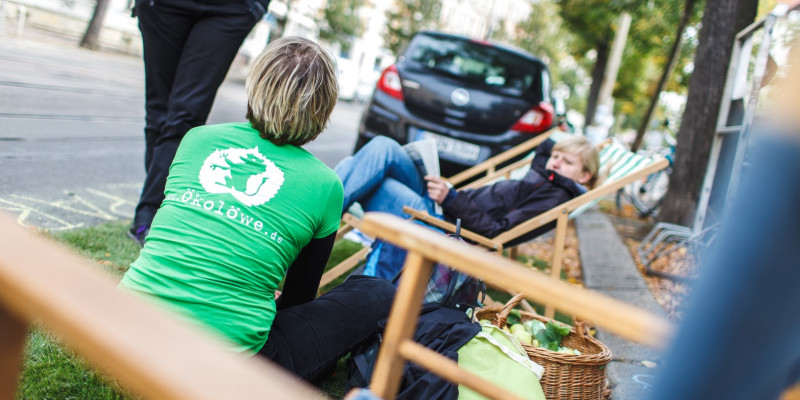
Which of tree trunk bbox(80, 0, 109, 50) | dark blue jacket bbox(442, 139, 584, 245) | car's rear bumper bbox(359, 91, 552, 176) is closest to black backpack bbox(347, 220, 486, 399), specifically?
dark blue jacket bbox(442, 139, 584, 245)

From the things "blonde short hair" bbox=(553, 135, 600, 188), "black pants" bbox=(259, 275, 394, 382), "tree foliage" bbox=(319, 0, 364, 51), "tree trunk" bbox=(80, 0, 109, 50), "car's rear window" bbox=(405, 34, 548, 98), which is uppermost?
"tree foliage" bbox=(319, 0, 364, 51)

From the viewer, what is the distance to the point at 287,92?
2.09m

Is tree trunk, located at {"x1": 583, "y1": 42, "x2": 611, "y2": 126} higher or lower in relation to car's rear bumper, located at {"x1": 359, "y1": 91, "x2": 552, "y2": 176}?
higher

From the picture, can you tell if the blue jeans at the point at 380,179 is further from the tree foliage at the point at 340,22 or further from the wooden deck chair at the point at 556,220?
the tree foliage at the point at 340,22

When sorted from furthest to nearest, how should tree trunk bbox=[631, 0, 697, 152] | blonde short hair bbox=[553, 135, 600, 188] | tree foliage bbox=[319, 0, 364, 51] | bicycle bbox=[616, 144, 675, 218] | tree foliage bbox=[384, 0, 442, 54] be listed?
tree foliage bbox=[384, 0, 442, 54] → tree foliage bbox=[319, 0, 364, 51] → tree trunk bbox=[631, 0, 697, 152] → bicycle bbox=[616, 144, 675, 218] → blonde short hair bbox=[553, 135, 600, 188]

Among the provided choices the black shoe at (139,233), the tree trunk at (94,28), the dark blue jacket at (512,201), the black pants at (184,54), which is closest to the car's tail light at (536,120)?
the dark blue jacket at (512,201)

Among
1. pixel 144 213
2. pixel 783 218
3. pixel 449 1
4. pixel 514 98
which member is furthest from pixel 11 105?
pixel 449 1

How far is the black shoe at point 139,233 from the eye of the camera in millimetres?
3602

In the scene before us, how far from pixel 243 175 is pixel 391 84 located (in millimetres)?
4503

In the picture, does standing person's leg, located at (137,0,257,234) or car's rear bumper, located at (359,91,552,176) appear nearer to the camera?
standing person's leg, located at (137,0,257,234)

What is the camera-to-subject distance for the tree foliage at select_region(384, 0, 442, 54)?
1476 inches

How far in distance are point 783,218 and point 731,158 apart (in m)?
5.83

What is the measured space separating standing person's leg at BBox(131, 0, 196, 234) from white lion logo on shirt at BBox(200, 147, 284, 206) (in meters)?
1.74

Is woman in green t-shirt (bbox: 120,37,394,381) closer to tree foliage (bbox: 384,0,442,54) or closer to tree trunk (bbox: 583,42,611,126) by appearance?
tree trunk (bbox: 583,42,611,126)
